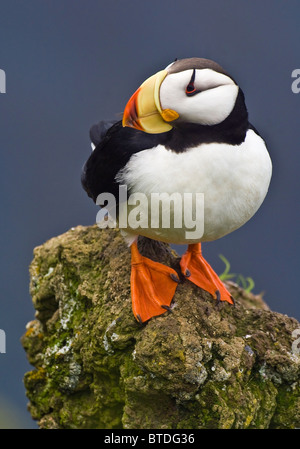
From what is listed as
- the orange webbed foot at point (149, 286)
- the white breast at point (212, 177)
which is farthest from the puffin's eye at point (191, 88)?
the orange webbed foot at point (149, 286)

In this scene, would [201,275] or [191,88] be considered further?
[201,275]

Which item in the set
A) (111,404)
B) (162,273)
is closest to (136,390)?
(111,404)

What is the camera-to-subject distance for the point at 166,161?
2.68 metres

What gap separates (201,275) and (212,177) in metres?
0.80

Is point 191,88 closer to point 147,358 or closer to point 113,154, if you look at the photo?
point 113,154

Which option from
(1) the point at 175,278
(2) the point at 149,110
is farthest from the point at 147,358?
(2) the point at 149,110

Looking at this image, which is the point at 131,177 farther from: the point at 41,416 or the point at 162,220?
the point at 41,416

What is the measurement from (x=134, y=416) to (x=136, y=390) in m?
0.15

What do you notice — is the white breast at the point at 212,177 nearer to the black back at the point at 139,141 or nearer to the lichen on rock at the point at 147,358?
the black back at the point at 139,141

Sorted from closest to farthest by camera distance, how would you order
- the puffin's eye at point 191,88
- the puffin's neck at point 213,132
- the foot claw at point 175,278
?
the puffin's eye at point 191,88, the puffin's neck at point 213,132, the foot claw at point 175,278

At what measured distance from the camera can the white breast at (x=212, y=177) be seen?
2646 mm

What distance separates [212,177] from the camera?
265cm

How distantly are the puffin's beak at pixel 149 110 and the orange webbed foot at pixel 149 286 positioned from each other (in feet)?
2.96

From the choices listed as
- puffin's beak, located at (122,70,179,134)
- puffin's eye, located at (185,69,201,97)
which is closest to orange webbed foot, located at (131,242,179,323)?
Result: puffin's beak, located at (122,70,179,134)
